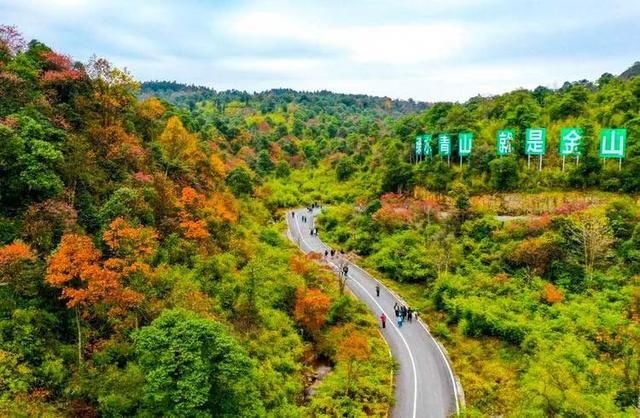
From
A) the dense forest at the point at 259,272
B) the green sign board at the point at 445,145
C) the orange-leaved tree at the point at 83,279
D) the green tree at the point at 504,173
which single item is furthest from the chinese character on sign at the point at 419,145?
the orange-leaved tree at the point at 83,279

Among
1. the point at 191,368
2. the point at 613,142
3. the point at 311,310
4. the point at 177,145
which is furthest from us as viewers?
the point at 613,142

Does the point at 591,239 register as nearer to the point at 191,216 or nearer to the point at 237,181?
the point at 191,216

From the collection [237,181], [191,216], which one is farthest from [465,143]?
[191,216]

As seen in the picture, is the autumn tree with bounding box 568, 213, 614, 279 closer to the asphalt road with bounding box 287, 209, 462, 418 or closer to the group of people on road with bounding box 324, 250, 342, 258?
the asphalt road with bounding box 287, 209, 462, 418

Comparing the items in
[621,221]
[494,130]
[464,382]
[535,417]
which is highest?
[494,130]

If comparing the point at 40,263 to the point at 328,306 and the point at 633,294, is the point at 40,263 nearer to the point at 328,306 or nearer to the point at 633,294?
the point at 328,306

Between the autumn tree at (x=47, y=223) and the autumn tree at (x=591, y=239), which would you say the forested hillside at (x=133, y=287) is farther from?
the autumn tree at (x=591, y=239)

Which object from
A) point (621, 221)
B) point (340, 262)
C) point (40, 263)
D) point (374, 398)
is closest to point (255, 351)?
point (374, 398)
